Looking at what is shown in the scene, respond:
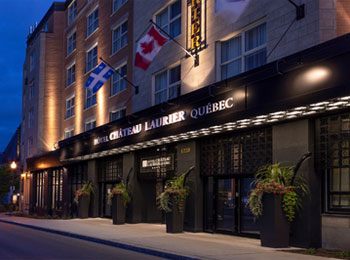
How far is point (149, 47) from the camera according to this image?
75.0ft

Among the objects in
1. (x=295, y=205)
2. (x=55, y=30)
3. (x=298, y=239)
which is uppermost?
(x=55, y=30)

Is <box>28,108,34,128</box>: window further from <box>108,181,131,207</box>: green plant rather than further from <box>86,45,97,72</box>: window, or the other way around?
<box>108,181,131,207</box>: green plant

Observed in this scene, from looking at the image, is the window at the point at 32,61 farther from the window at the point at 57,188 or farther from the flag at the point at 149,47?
the flag at the point at 149,47

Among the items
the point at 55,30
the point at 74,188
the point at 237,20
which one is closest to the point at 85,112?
the point at 74,188

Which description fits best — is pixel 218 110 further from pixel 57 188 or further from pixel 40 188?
pixel 40 188

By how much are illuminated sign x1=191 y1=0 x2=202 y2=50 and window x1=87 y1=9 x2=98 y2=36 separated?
15069 millimetres

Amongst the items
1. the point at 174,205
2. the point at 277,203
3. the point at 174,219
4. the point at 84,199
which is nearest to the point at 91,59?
the point at 84,199

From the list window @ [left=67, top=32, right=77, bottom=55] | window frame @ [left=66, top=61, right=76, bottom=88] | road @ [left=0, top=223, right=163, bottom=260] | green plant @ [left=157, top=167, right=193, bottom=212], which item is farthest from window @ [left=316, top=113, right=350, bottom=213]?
window @ [left=67, top=32, right=77, bottom=55]

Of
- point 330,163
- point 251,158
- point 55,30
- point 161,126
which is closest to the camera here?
point 330,163

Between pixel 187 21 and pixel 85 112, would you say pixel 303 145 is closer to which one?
pixel 187 21

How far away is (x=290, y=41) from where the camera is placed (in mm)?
16516

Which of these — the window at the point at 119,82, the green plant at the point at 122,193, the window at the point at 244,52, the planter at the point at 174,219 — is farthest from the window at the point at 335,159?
the window at the point at 119,82

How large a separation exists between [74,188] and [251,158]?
21392 millimetres

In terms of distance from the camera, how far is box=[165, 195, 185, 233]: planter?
831 inches
